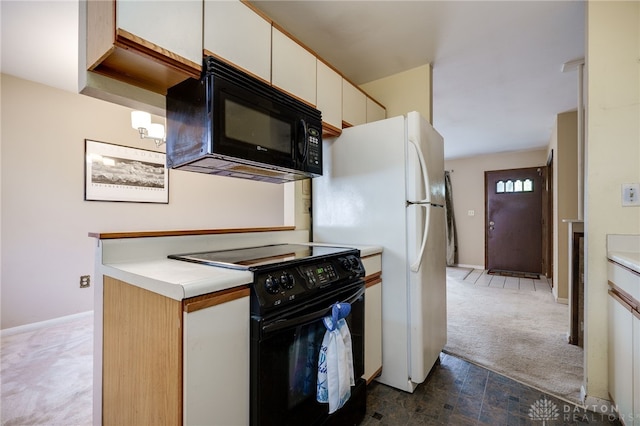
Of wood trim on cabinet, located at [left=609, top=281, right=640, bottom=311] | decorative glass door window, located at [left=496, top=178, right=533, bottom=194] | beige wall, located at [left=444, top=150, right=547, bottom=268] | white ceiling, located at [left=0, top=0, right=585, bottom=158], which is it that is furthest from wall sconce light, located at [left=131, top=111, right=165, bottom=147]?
decorative glass door window, located at [left=496, top=178, right=533, bottom=194]

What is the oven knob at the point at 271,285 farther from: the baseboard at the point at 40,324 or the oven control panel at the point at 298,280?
the baseboard at the point at 40,324

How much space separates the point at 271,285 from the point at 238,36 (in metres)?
1.16

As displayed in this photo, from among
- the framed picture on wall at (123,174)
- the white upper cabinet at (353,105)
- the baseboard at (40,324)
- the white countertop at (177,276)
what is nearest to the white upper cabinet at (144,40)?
the white countertop at (177,276)

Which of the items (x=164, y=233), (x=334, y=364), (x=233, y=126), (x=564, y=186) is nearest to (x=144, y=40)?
(x=233, y=126)

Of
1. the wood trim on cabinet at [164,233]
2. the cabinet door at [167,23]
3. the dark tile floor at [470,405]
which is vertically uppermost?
the cabinet door at [167,23]

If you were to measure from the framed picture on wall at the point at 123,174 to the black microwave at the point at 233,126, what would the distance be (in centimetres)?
218

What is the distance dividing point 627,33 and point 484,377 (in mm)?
2171

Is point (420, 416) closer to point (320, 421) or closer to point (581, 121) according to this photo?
point (320, 421)

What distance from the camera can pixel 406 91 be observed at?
2.74m

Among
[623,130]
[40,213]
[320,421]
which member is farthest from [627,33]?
[40,213]

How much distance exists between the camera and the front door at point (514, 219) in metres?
5.57

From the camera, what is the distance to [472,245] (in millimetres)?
6371

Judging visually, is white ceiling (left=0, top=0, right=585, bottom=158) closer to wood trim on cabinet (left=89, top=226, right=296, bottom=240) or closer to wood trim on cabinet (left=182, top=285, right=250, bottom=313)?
wood trim on cabinet (left=89, top=226, right=296, bottom=240)

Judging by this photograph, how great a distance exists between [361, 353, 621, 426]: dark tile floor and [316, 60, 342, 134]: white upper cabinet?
1720 millimetres
